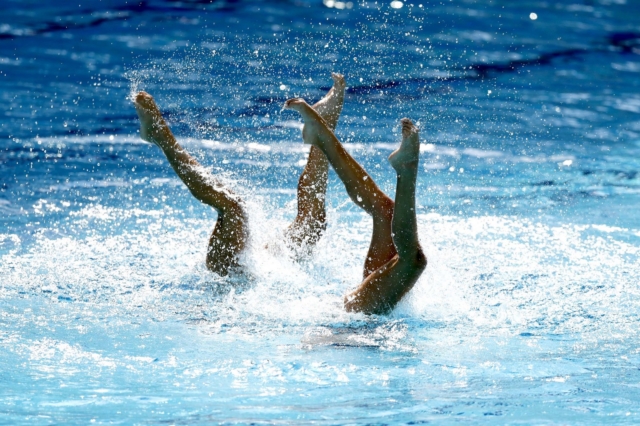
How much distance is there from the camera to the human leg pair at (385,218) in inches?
98.3

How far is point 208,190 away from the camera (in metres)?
2.91

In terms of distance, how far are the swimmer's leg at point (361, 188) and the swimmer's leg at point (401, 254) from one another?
0.18 metres

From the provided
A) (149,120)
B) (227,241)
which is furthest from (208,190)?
(149,120)

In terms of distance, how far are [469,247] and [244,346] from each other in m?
1.65

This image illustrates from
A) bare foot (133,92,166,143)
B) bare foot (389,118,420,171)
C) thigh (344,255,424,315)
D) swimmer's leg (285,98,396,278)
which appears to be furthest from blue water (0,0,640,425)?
bare foot (389,118,420,171)

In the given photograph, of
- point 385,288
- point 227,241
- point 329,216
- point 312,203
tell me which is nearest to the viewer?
point 385,288

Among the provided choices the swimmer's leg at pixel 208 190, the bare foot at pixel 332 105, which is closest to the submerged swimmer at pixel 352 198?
the swimmer's leg at pixel 208 190

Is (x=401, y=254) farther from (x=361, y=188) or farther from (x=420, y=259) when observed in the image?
(x=361, y=188)

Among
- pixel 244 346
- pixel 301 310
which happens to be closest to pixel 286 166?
pixel 301 310

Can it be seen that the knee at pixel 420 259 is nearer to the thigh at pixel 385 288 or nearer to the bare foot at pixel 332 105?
the thigh at pixel 385 288

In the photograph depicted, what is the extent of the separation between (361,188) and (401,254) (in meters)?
0.39

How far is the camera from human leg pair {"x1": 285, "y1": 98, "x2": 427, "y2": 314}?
2496 mm

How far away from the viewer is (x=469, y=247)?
12.7ft

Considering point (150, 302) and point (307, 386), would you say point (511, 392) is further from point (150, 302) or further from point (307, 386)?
point (150, 302)
